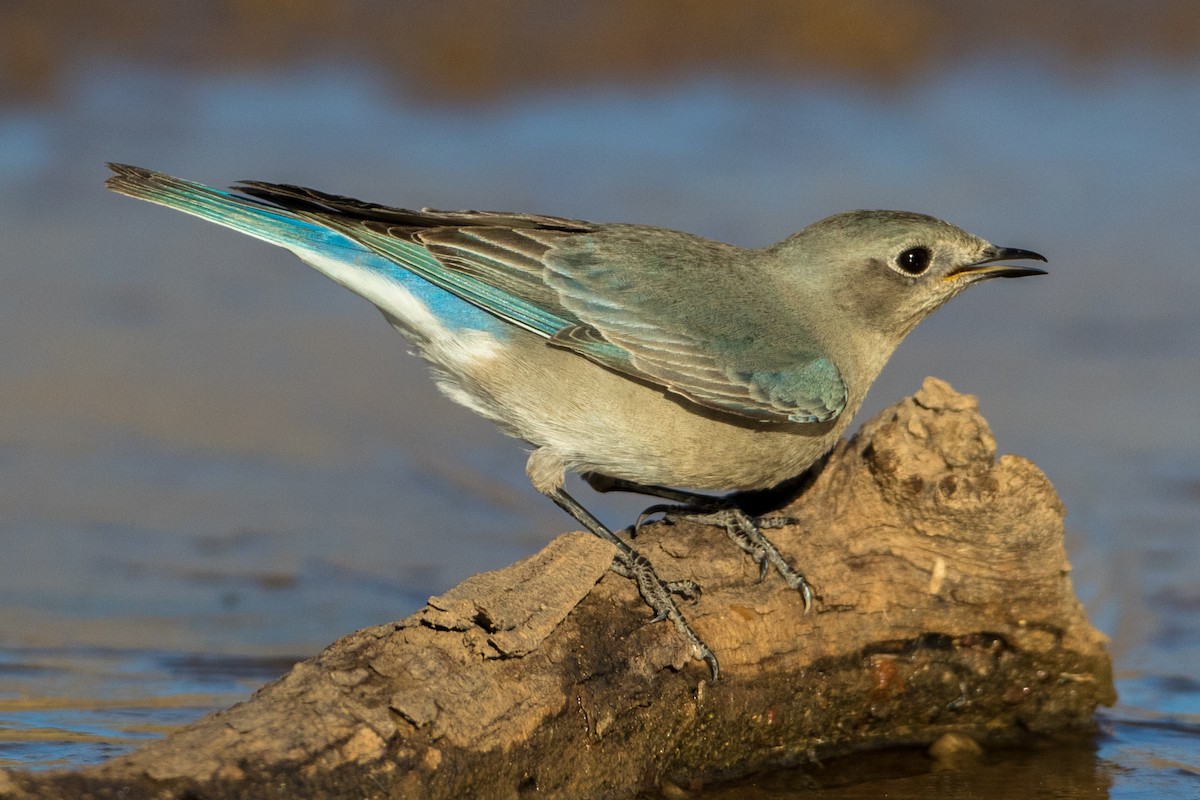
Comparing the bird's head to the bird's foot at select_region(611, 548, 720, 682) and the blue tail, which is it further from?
the bird's foot at select_region(611, 548, 720, 682)

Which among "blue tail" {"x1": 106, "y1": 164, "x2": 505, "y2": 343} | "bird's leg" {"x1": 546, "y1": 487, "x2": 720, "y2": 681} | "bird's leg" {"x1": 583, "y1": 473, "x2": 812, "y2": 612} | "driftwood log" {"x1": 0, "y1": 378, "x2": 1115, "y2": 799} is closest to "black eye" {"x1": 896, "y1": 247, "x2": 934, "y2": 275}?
"driftwood log" {"x1": 0, "y1": 378, "x2": 1115, "y2": 799}

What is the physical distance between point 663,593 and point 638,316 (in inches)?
54.3

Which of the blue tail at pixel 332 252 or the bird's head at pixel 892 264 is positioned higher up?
the bird's head at pixel 892 264

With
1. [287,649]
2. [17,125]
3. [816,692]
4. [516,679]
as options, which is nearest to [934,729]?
[816,692]

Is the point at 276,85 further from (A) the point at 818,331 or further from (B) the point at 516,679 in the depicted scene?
(B) the point at 516,679

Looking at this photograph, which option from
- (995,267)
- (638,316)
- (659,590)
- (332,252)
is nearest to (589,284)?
(638,316)

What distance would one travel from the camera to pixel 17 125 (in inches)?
559

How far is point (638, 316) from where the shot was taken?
21.4 feet

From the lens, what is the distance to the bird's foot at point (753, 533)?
5828 millimetres

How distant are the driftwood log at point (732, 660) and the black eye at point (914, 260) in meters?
0.82

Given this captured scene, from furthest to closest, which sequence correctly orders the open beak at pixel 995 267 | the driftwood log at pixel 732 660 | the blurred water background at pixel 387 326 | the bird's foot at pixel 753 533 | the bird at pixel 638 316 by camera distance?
1. the blurred water background at pixel 387 326
2. the open beak at pixel 995 267
3. the bird at pixel 638 316
4. the bird's foot at pixel 753 533
5. the driftwood log at pixel 732 660

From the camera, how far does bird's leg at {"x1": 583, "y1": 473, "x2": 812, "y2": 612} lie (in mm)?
5859

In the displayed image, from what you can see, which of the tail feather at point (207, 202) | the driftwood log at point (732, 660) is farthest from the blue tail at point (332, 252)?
the driftwood log at point (732, 660)

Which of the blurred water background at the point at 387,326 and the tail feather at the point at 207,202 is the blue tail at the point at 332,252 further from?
the blurred water background at the point at 387,326
